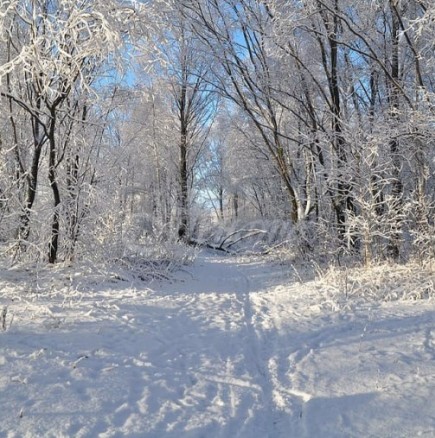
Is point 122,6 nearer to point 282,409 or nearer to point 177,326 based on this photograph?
point 177,326

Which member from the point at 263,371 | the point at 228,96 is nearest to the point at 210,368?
the point at 263,371

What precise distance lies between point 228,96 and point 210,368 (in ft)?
31.5

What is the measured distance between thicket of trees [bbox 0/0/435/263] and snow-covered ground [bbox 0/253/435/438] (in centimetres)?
164

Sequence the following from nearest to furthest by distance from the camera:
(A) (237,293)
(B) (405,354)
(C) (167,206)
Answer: (B) (405,354) → (A) (237,293) → (C) (167,206)

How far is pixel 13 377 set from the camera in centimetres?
339

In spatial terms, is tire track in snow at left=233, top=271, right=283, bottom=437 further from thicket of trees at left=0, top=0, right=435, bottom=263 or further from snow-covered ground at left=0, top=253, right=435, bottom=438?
thicket of trees at left=0, top=0, right=435, bottom=263

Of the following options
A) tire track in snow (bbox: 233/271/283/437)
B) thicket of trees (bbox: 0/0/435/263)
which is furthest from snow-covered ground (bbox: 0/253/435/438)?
thicket of trees (bbox: 0/0/435/263)

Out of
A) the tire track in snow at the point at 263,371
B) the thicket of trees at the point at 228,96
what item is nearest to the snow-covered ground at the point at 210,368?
the tire track in snow at the point at 263,371

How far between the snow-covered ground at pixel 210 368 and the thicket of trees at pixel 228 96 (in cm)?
164

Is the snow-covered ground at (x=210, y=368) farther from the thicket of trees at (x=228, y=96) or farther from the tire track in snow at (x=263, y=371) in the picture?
the thicket of trees at (x=228, y=96)

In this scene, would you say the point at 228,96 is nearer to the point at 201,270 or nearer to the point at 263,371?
the point at 201,270

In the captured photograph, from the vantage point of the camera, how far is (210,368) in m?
4.03

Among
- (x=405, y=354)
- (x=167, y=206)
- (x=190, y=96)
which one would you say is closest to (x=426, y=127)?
(x=405, y=354)

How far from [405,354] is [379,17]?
33.8ft
